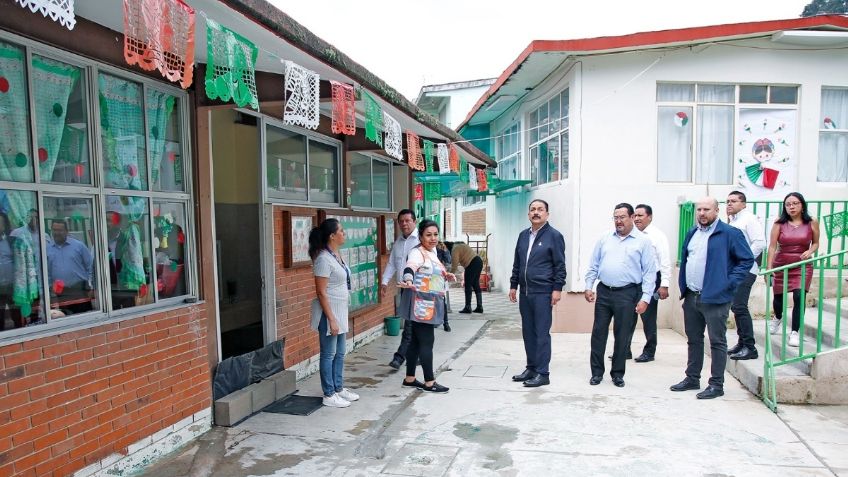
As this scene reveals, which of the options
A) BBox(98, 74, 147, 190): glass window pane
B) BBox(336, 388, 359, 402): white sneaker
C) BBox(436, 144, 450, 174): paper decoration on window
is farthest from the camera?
BBox(436, 144, 450, 174): paper decoration on window

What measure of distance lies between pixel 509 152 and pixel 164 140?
10.4 meters

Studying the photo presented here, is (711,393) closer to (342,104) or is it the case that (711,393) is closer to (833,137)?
(342,104)

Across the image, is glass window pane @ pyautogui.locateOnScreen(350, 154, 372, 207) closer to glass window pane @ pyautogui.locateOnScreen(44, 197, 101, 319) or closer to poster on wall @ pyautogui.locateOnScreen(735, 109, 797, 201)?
glass window pane @ pyautogui.locateOnScreen(44, 197, 101, 319)

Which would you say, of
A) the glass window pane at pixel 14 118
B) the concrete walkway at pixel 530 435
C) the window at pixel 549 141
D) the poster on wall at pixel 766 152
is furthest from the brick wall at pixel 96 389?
the poster on wall at pixel 766 152

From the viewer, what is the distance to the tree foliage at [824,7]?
27109mm

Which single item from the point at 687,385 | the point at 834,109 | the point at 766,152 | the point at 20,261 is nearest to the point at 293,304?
the point at 20,261

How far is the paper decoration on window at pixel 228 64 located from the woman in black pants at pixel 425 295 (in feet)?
7.45

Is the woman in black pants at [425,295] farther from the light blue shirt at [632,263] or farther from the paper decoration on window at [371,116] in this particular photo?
the light blue shirt at [632,263]

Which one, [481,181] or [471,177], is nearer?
[471,177]

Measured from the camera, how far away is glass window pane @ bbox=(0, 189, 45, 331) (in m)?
2.75

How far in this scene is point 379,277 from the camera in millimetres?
7695

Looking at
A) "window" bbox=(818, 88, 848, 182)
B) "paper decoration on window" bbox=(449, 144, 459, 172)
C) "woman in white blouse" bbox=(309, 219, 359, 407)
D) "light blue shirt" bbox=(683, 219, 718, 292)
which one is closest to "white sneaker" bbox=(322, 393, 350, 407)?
"woman in white blouse" bbox=(309, 219, 359, 407)

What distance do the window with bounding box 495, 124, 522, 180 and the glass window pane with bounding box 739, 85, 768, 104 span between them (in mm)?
4662

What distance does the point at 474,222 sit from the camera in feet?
63.4
